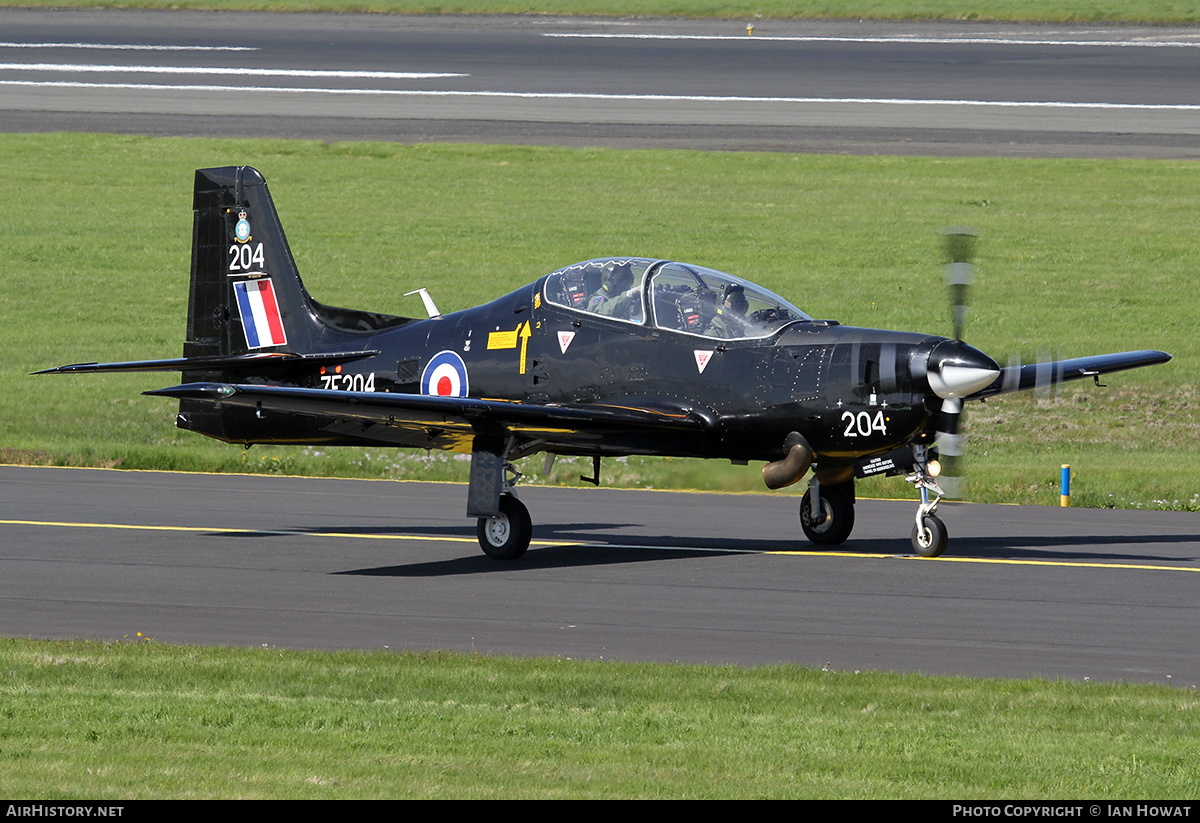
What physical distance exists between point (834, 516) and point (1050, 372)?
2605mm

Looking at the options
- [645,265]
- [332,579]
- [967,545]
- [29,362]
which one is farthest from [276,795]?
[29,362]

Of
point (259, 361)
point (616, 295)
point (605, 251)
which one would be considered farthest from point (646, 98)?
point (616, 295)

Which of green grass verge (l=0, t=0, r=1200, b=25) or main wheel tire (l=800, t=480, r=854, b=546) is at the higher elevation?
green grass verge (l=0, t=0, r=1200, b=25)

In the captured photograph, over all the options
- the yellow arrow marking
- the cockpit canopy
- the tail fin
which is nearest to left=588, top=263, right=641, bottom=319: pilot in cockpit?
the cockpit canopy

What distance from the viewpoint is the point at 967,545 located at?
16453mm

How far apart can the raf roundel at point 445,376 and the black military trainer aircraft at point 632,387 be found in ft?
0.05

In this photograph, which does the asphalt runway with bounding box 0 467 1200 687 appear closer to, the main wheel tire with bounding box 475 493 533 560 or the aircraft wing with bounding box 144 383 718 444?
the main wheel tire with bounding box 475 493 533 560

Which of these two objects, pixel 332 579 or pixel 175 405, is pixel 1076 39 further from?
pixel 332 579

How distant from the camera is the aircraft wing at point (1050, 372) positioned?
50.6 feet

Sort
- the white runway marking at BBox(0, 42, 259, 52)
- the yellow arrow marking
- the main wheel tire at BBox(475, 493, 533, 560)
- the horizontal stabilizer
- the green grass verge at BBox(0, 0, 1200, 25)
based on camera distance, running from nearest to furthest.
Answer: the main wheel tire at BBox(475, 493, 533, 560)
the yellow arrow marking
the horizontal stabilizer
the white runway marking at BBox(0, 42, 259, 52)
the green grass verge at BBox(0, 0, 1200, 25)

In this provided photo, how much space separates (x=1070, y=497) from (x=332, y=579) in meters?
10.4

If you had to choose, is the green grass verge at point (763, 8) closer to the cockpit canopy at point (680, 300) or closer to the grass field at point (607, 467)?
the grass field at point (607, 467)

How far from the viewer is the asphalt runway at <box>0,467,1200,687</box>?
1159cm

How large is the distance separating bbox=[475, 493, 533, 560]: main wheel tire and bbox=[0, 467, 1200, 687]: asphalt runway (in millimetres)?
179
